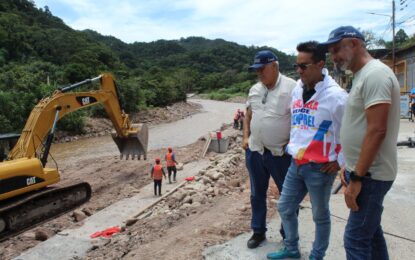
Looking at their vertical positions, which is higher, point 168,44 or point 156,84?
point 168,44

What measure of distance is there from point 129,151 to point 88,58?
159ft

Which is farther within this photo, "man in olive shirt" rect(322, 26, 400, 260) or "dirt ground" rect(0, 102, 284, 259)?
"dirt ground" rect(0, 102, 284, 259)

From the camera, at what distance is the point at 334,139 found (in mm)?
3580

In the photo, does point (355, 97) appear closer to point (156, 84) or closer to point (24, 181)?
point (24, 181)

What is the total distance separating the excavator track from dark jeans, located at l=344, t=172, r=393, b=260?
280 inches

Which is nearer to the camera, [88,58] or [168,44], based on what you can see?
[88,58]

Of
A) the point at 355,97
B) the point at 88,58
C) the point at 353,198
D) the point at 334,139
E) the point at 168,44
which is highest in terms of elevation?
the point at 168,44

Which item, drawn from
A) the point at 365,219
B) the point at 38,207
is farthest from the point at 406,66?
the point at 365,219

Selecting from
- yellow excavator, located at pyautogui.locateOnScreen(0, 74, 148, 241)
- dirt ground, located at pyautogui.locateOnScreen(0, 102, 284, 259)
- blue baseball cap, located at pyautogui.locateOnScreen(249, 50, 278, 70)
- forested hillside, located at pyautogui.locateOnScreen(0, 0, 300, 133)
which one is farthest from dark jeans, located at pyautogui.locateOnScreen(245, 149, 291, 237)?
yellow excavator, located at pyautogui.locateOnScreen(0, 74, 148, 241)

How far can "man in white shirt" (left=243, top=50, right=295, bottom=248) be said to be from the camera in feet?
13.6

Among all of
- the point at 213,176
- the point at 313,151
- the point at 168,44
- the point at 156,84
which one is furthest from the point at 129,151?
the point at 168,44

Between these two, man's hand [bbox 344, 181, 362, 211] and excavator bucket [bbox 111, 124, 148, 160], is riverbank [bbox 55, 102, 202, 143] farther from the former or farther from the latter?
man's hand [bbox 344, 181, 362, 211]

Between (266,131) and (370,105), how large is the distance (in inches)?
62.1

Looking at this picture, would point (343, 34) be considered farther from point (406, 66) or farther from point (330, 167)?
point (406, 66)
